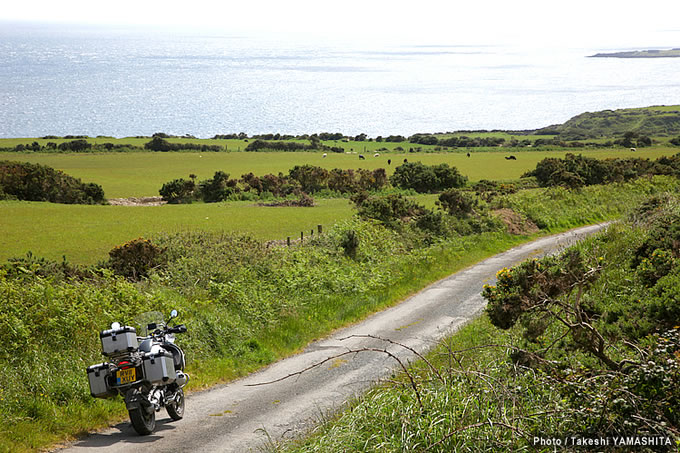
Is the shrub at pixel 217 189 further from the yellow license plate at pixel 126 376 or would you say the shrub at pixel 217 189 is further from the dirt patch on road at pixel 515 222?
the yellow license plate at pixel 126 376

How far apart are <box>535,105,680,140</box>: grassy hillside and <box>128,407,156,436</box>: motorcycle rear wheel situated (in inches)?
5388

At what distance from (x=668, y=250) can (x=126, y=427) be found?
37.1 ft

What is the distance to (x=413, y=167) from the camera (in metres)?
57.6

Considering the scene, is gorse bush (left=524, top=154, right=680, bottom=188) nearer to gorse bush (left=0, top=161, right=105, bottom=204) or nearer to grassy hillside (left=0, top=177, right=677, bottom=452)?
grassy hillside (left=0, top=177, right=677, bottom=452)

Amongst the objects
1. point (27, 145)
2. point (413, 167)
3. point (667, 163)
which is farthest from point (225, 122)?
point (667, 163)

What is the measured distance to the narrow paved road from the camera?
893 centimetres

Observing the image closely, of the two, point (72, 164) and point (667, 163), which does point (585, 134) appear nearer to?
point (667, 163)

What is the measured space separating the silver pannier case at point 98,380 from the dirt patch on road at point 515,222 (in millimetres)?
25714

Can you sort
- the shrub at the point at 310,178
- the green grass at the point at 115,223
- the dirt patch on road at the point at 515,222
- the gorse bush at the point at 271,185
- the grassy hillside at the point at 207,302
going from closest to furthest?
the grassy hillside at the point at 207,302 → the green grass at the point at 115,223 → the dirt patch on road at the point at 515,222 → the gorse bush at the point at 271,185 → the shrub at the point at 310,178

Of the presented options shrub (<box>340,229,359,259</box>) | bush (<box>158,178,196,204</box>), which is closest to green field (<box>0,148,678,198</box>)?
bush (<box>158,178,196,204</box>)

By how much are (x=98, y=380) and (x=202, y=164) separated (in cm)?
6679

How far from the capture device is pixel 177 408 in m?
9.81

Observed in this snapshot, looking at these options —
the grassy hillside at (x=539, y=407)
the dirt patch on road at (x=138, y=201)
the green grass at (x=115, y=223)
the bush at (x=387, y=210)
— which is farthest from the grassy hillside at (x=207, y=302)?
the dirt patch on road at (x=138, y=201)

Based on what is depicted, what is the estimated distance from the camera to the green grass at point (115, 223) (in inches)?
1128
